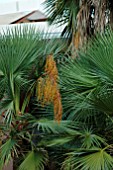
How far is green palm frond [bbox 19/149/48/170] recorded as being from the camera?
520cm

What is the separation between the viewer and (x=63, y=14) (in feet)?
23.7

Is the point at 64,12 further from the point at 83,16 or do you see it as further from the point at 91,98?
the point at 91,98

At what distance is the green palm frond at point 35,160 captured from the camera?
17.1 ft

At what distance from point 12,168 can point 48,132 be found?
1633 mm

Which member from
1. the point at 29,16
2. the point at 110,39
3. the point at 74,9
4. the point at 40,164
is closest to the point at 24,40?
the point at 74,9

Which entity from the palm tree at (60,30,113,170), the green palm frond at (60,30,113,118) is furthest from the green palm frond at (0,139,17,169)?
the green palm frond at (60,30,113,118)

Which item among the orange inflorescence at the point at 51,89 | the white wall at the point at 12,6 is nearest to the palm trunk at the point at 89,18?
the orange inflorescence at the point at 51,89

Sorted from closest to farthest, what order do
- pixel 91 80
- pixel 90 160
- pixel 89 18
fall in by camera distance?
1. pixel 90 160
2. pixel 91 80
3. pixel 89 18

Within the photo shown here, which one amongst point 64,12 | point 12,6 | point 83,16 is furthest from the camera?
point 12,6

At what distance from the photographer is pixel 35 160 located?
5336 millimetres

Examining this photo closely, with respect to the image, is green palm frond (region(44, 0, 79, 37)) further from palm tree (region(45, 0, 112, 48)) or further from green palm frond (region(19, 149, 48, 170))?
green palm frond (region(19, 149, 48, 170))

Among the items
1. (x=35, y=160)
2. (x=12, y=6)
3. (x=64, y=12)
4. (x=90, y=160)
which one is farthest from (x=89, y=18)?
(x=12, y=6)

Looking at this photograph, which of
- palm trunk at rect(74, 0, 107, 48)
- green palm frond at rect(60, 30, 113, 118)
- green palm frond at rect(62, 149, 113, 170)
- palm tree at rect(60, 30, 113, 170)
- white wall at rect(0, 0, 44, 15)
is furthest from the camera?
white wall at rect(0, 0, 44, 15)

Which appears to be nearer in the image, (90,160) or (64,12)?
(90,160)
